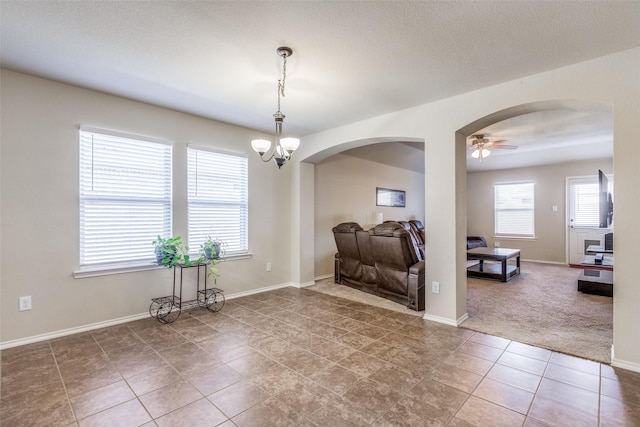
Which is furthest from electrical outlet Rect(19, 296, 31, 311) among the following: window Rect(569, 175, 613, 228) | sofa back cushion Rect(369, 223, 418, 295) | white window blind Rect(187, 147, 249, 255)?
window Rect(569, 175, 613, 228)

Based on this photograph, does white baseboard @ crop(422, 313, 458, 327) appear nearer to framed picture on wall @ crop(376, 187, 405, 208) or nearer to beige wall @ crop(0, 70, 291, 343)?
beige wall @ crop(0, 70, 291, 343)

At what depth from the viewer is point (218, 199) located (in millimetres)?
4234

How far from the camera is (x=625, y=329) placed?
2.33m

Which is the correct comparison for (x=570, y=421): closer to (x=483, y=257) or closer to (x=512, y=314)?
(x=512, y=314)

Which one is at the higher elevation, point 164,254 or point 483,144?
point 483,144

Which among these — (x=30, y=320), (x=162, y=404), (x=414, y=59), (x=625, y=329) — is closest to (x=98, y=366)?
(x=162, y=404)

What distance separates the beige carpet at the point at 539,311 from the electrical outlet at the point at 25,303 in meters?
3.36

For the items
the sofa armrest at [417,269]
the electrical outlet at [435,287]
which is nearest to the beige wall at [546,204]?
the sofa armrest at [417,269]

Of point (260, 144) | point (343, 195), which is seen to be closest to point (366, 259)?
point (343, 195)

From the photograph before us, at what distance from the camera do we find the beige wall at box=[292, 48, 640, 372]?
91.0 inches

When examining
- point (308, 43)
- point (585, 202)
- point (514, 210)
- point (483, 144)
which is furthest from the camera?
point (514, 210)

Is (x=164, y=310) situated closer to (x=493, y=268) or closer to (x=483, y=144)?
(x=483, y=144)

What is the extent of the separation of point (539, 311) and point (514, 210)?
5.00m

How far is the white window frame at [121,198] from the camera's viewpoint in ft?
10.4
